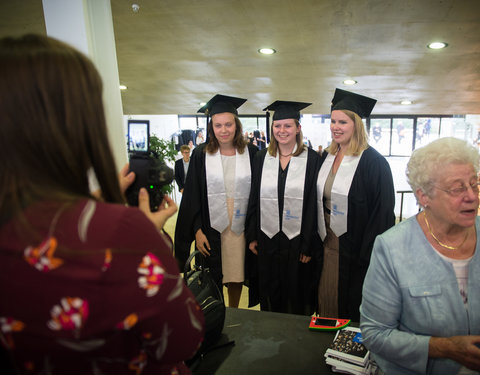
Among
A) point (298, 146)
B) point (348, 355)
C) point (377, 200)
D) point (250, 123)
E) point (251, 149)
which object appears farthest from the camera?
point (250, 123)

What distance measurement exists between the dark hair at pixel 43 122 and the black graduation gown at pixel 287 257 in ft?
6.30

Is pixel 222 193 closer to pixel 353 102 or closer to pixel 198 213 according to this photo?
pixel 198 213

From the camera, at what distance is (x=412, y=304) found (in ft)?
3.69

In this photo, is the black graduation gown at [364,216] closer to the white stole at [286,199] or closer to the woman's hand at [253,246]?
the white stole at [286,199]

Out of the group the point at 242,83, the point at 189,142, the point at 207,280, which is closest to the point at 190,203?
the point at 207,280

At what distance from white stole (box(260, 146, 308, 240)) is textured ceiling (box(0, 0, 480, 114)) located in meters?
1.27

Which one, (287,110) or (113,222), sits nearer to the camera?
(113,222)

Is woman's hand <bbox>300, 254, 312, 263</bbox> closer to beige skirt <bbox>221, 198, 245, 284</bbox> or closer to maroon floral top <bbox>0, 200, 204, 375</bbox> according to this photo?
beige skirt <bbox>221, 198, 245, 284</bbox>

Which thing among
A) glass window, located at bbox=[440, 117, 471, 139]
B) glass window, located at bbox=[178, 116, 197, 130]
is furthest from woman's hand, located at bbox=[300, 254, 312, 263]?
glass window, located at bbox=[440, 117, 471, 139]

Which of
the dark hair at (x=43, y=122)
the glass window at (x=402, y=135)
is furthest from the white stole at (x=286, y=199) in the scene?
the glass window at (x=402, y=135)

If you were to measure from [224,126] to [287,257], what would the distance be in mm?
1115

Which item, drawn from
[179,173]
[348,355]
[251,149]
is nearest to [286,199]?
[251,149]

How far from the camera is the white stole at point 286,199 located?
7.59 feet

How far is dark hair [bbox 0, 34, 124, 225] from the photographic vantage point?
49 cm
